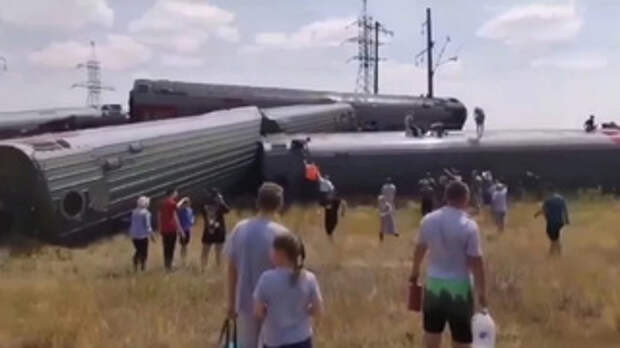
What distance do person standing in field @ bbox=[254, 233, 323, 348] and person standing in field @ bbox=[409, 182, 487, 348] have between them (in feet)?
4.56

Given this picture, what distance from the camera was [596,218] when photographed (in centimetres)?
2445

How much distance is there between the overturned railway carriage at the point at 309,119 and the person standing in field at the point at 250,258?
24.8 meters

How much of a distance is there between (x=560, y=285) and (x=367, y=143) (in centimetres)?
1760

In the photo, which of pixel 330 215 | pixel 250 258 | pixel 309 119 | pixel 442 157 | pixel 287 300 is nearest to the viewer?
pixel 287 300

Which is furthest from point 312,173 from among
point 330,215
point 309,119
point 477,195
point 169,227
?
point 169,227

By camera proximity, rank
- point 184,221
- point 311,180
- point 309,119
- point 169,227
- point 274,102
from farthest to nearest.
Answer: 1. point 274,102
2. point 309,119
3. point 311,180
4. point 184,221
5. point 169,227

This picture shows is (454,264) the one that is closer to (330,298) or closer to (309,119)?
(330,298)

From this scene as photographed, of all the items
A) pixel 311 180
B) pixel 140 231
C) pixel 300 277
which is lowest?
pixel 311 180

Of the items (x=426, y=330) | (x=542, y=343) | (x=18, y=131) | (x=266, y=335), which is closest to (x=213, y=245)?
Answer: (x=542, y=343)

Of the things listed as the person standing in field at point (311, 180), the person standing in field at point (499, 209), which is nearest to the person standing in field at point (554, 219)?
the person standing in field at point (499, 209)

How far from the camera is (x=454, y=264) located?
6.86m

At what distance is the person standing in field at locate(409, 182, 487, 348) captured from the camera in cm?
682

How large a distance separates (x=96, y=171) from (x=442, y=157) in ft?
41.7

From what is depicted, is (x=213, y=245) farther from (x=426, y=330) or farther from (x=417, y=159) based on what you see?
(x=417, y=159)
